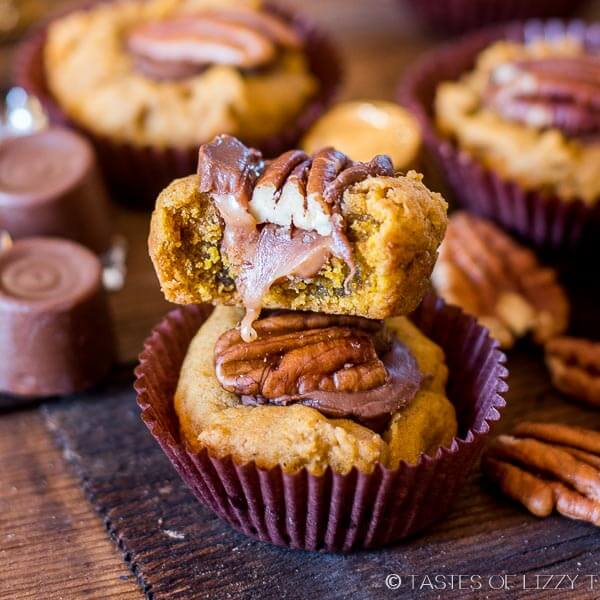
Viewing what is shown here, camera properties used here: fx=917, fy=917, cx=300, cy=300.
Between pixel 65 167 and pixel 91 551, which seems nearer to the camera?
pixel 91 551

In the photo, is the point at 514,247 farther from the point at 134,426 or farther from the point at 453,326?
the point at 134,426

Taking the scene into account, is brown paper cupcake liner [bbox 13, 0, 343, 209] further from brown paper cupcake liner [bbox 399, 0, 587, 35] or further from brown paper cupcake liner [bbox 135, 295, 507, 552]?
brown paper cupcake liner [bbox 135, 295, 507, 552]

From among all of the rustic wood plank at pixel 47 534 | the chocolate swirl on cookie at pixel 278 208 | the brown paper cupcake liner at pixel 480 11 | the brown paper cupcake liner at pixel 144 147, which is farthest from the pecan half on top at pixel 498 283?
the brown paper cupcake liner at pixel 480 11

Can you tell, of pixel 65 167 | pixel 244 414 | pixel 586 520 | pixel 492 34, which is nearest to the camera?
pixel 244 414

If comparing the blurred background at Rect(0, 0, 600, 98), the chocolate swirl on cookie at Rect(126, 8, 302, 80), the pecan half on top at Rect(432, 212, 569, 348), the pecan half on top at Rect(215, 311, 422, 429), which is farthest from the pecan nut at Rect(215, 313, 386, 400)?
the blurred background at Rect(0, 0, 600, 98)

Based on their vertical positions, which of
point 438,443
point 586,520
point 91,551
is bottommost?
point 91,551

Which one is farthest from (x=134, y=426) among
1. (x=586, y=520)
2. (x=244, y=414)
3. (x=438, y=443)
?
(x=586, y=520)
